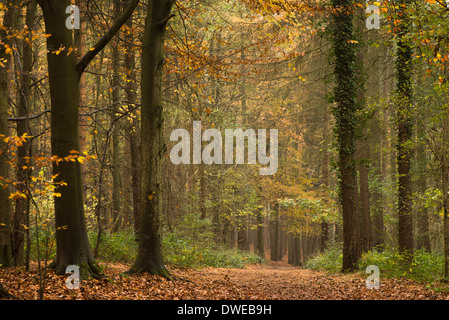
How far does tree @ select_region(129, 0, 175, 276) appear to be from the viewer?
862 centimetres

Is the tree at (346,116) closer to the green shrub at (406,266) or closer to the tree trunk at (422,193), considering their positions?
the green shrub at (406,266)

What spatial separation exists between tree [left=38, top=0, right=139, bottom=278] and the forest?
0.03 metres

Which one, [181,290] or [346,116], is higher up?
[346,116]

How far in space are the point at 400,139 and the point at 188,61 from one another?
6.65 meters

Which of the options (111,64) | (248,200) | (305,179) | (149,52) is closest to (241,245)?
(248,200)

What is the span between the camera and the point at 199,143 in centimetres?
1998

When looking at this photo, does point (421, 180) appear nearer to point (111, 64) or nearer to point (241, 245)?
point (111, 64)

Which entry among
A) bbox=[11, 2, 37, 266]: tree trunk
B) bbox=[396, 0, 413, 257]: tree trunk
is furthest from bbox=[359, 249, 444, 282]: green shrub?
bbox=[11, 2, 37, 266]: tree trunk

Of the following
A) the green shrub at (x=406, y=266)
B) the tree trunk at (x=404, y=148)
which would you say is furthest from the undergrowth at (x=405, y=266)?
the tree trunk at (x=404, y=148)

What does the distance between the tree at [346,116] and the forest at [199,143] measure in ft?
0.14

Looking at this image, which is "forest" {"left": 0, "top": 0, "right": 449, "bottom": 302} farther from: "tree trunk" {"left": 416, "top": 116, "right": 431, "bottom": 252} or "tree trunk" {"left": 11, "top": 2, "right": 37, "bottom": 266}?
"tree trunk" {"left": 416, "top": 116, "right": 431, "bottom": 252}

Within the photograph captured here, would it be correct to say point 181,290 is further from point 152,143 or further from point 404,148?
point 404,148

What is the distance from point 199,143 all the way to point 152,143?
37.1 ft

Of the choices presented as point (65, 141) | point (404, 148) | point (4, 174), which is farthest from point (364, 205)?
point (4, 174)
